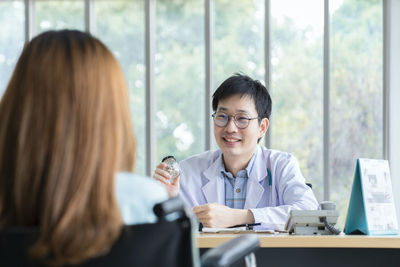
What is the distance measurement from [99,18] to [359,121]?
2.80 m

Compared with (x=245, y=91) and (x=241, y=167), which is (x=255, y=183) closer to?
(x=241, y=167)

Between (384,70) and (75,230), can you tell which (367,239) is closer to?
(75,230)

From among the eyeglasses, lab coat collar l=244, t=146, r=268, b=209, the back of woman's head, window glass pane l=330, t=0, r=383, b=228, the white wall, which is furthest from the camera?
window glass pane l=330, t=0, r=383, b=228

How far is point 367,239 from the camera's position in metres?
1.97

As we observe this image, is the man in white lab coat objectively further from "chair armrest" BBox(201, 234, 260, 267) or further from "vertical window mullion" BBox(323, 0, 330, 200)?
"vertical window mullion" BBox(323, 0, 330, 200)

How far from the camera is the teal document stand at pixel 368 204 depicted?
6.78 feet

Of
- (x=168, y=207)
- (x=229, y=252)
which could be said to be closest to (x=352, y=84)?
(x=229, y=252)

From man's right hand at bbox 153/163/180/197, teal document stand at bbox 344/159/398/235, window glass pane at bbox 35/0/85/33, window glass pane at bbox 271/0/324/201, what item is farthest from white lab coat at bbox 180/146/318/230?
window glass pane at bbox 35/0/85/33

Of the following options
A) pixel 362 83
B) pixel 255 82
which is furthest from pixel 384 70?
pixel 255 82

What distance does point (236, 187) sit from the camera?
2740mm

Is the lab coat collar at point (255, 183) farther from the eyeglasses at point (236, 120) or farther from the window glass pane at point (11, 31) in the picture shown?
the window glass pane at point (11, 31)

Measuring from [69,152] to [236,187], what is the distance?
6.04 feet

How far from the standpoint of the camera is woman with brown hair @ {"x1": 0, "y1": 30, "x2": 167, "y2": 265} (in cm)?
94

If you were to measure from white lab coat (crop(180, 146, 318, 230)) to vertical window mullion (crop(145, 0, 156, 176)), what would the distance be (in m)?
2.77
